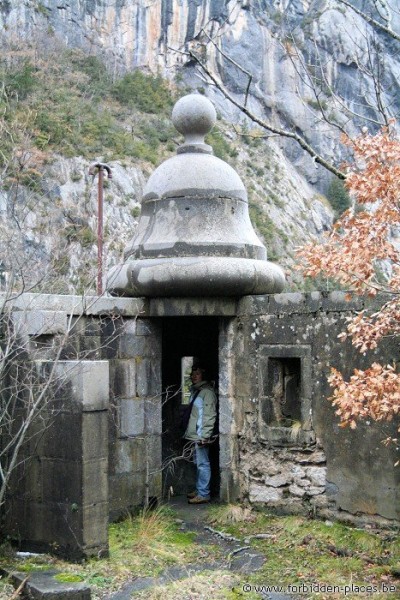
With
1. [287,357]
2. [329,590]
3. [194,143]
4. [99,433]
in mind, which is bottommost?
[329,590]

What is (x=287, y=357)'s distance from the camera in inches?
268

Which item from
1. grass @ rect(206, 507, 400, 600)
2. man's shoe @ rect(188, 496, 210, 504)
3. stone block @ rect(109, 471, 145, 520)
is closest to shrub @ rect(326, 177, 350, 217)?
man's shoe @ rect(188, 496, 210, 504)

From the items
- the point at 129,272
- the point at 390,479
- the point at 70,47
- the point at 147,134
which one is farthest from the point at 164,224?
the point at 70,47

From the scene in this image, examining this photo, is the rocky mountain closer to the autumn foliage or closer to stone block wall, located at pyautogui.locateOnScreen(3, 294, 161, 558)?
stone block wall, located at pyautogui.locateOnScreen(3, 294, 161, 558)

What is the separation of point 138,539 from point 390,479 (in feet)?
6.95

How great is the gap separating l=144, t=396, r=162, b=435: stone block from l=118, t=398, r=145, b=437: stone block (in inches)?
2.0

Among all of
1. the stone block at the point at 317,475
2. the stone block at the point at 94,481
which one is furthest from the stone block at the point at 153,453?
the stone block at the point at 94,481

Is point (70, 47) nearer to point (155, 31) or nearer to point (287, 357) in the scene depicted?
point (155, 31)

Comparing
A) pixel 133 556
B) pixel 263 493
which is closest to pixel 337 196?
pixel 263 493

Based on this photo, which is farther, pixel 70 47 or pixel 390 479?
pixel 70 47

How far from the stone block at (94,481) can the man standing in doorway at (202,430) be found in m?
2.19

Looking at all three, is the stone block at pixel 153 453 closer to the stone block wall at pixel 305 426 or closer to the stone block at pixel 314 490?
the stone block wall at pixel 305 426

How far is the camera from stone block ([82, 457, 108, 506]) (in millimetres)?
5273

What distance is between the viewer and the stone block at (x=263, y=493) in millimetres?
6824
